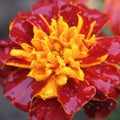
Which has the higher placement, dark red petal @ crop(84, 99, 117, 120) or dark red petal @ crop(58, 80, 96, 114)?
dark red petal @ crop(58, 80, 96, 114)

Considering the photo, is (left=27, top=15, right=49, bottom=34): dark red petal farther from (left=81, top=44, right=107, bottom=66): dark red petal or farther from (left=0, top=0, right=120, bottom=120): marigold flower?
(left=81, top=44, right=107, bottom=66): dark red petal

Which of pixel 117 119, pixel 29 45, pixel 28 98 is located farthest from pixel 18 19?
pixel 117 119

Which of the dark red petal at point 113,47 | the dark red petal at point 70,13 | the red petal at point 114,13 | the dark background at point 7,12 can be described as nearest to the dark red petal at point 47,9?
the dark red petal at point 70,13

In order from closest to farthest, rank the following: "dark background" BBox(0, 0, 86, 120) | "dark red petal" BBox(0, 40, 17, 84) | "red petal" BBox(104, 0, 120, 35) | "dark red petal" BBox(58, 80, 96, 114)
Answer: "dark red petal" BBox(58, 80, 96, 114), "dark red petal" BBox(0, 40, 17, 84), "red petal" BBox(104, 0, 120, 35), "dark background" BBox(0, 0, 86, 120)

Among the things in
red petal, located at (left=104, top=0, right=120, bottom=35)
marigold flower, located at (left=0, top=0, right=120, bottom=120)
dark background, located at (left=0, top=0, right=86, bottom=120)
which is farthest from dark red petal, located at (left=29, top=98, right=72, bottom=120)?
dark background, located at (left=0, top=0, right=86, bottom=120)

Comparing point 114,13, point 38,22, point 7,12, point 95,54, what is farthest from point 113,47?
point 7,12

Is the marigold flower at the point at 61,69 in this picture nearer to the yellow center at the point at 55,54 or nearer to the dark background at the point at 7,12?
the yellow center at the point at 55,54

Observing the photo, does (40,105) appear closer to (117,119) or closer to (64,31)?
(64,31)
